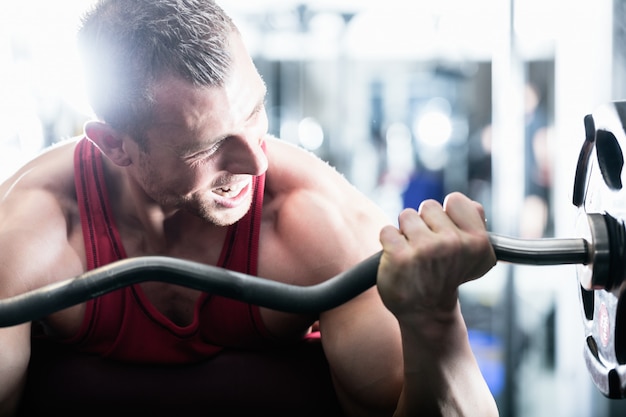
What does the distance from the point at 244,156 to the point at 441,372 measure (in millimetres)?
480

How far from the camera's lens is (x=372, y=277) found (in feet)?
2.49

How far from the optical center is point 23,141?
3.54 metres

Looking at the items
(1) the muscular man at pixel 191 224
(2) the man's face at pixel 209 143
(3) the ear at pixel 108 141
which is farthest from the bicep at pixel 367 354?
(3) the ear at pixel 108 141

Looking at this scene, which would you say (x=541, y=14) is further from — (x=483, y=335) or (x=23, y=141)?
(x=23, y=141)

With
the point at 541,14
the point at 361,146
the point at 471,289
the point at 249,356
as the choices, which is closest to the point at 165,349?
A: the point at 249,356

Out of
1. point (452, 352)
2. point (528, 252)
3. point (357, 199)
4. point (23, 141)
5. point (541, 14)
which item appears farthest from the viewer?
point (23, 141)

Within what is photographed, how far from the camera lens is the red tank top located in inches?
49.4

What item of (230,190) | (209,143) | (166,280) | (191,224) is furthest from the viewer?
(191,224)

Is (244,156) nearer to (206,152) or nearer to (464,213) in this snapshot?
(206,152)

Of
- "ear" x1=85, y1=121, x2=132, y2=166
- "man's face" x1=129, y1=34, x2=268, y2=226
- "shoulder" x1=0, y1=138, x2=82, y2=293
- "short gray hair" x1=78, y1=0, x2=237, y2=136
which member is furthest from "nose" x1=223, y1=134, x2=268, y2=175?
"shoulder" x1=0, y1=138, x2=82, y2=293

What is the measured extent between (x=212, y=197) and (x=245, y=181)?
0.07 m

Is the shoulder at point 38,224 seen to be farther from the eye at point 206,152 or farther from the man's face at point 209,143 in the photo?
the eye at point 206,152

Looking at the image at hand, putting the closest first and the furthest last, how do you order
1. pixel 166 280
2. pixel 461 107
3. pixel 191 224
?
pixel 166 280 < pixel 191 224 < pixel 461 107

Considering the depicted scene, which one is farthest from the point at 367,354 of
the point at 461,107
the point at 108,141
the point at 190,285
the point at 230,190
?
the point at 461,107
